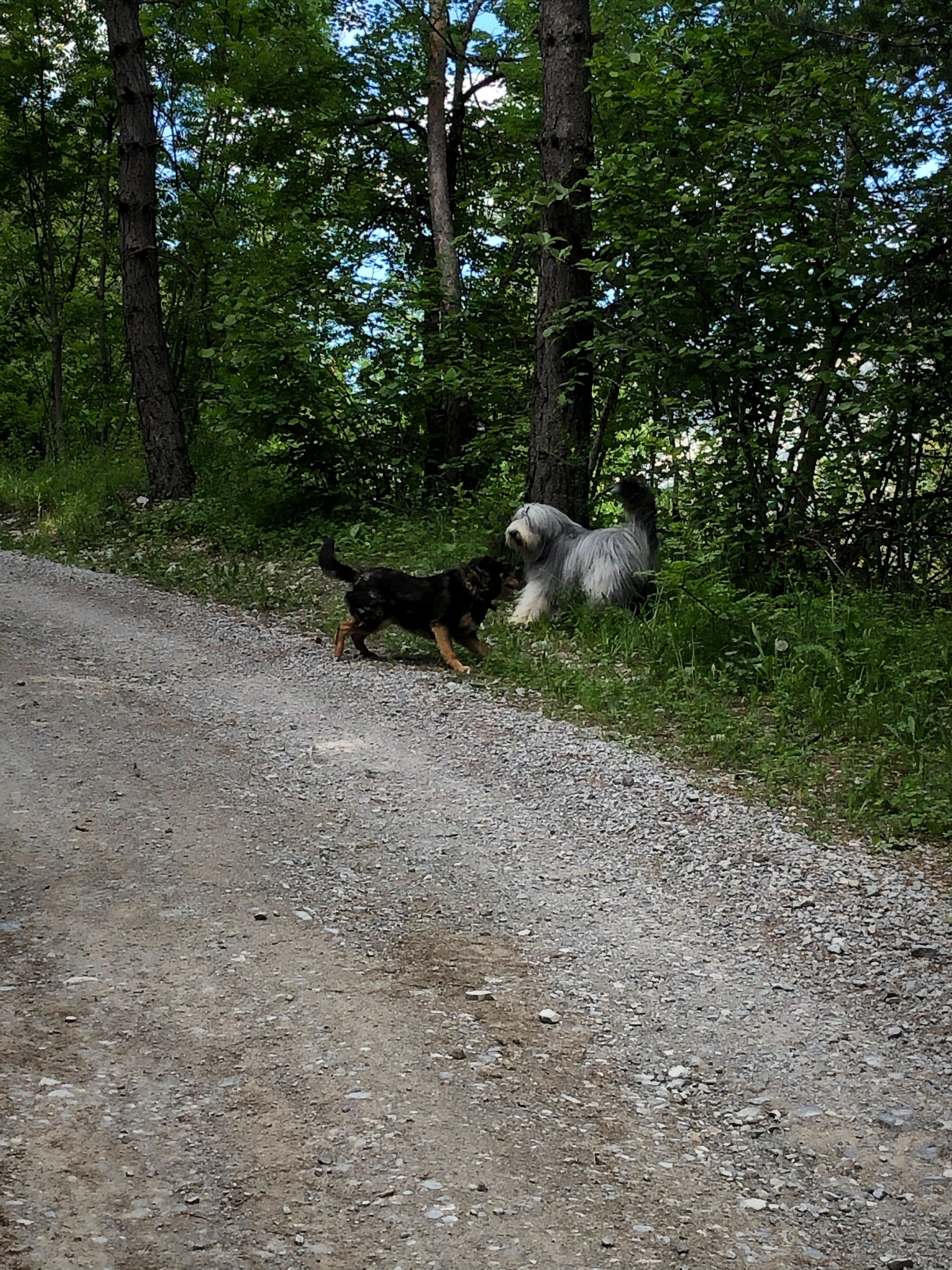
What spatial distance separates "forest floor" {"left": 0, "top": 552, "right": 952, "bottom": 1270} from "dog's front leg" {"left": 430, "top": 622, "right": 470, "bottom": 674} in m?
1.84

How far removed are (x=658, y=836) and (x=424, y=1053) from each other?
7.55 feet

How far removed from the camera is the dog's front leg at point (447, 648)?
8578 millimetres

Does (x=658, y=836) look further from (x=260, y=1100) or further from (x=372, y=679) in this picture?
(x=372, y=679)

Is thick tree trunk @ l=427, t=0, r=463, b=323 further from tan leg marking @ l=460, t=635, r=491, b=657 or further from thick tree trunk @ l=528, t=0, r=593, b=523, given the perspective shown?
tan leg marking @ l=460, t=635, r=491, b=657

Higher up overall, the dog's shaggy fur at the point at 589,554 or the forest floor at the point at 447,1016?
the dog's shaggy fur at the point at 589,554

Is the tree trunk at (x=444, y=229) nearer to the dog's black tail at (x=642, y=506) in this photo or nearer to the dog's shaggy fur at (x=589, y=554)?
the dog's shaggy fur at (x=589, y=554)

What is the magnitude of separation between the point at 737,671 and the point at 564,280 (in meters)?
5.00

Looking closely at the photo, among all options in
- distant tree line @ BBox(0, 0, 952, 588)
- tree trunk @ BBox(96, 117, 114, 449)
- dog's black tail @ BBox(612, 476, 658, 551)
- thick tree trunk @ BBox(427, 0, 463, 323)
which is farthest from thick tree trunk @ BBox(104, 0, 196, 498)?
dog's black tail @ BBox(612, 476, 658, 551)

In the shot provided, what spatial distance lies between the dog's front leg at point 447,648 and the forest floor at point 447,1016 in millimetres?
1842

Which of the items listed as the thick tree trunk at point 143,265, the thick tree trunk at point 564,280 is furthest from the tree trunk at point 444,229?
the thick tree trunk at point 143,265

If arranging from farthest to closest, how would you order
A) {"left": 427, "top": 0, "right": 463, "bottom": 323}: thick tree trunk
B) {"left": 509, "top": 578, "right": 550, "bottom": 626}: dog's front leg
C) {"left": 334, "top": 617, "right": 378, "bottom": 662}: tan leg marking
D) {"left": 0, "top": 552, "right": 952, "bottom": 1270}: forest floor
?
{"left": 427, "top": 0, "right": 463, "bottom": 323}: thick tree trunk, {"left": 509, "top": 578, "right": 550, "bottom": 626}: dog's front leg, {"left": 334, "top": 617, "right": 378, "bottom": 662}: tan leg marking, {"left": 0, "top": 552, "right": 952, "bottom": 1270}: forest floor

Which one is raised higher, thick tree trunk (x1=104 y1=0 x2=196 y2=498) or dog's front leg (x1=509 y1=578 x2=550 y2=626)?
thick tree trunk (x1=104 y1=0 x2=196 y2=498)

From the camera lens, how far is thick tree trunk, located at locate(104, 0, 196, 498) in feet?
47.5

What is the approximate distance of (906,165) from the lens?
29.9ft
